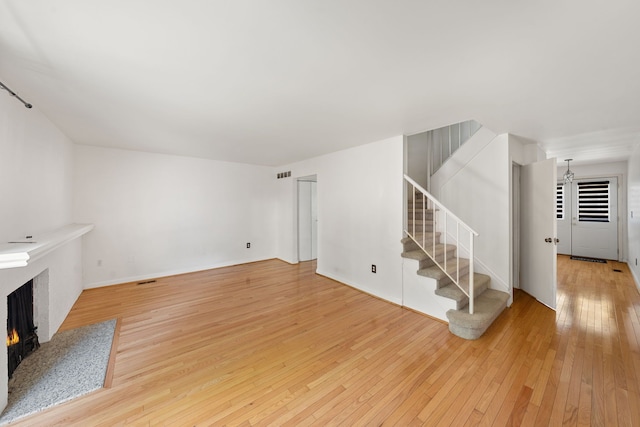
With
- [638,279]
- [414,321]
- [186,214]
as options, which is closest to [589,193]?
[638,279]

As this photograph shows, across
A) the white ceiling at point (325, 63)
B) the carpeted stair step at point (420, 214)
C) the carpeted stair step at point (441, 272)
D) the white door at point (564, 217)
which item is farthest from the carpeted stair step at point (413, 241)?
the white door at point (564, 217)

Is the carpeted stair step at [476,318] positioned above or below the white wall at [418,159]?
below

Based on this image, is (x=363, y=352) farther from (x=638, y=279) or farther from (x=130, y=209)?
(x=638, y=279)

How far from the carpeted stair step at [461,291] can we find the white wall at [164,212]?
4033 mm

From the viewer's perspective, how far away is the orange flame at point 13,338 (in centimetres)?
190

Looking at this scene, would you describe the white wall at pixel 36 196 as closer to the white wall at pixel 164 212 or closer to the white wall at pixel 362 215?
the white wall at pixel 164 212

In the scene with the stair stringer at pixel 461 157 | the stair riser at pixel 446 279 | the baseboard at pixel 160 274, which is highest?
the stair stringer at pixel 461 157

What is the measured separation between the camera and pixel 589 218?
5789 millimetres

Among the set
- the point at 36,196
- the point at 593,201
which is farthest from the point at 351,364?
the point at 593,201

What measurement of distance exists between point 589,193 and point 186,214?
9.41 m

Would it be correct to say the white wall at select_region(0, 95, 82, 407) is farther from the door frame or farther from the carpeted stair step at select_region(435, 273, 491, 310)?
the door frame

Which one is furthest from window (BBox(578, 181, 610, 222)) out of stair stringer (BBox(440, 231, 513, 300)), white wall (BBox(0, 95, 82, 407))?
white wall (BBox(0, 95, 82, 407))

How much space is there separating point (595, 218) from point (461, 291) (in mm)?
5904

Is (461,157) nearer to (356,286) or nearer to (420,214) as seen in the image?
(420,214)
